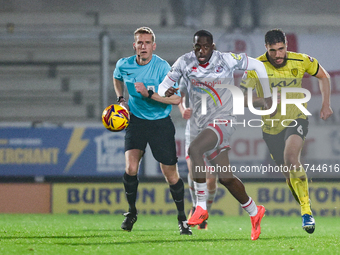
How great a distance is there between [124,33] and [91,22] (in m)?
1.70

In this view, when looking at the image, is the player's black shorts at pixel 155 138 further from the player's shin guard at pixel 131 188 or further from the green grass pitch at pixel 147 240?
the green grass pitch at pixel 147 240

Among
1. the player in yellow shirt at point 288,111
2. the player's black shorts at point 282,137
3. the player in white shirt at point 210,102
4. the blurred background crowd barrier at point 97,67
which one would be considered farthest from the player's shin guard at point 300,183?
the blurred background crowd barrier at point 97,67

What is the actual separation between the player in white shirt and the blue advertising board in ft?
13.3

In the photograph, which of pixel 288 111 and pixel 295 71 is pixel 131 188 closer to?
pixel 288 111

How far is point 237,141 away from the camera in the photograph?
9.62 m

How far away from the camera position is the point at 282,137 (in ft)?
19.2

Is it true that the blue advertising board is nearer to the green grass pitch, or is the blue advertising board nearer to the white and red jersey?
the green grass pitch

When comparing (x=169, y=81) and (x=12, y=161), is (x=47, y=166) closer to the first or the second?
(x=12, y=161)

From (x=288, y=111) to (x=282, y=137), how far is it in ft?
0.93

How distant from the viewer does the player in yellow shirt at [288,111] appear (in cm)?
560

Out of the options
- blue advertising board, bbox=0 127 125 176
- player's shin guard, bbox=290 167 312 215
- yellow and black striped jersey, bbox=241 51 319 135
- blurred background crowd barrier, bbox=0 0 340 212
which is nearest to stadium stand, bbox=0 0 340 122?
blurred background crowd barrier, bbox=0 0 340 212

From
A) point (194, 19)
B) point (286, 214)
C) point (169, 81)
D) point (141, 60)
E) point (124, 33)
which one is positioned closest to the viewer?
point (169, 81)

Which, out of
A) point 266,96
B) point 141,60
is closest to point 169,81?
point 141,60

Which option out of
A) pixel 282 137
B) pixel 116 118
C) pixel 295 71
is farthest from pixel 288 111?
pixel 116 118
